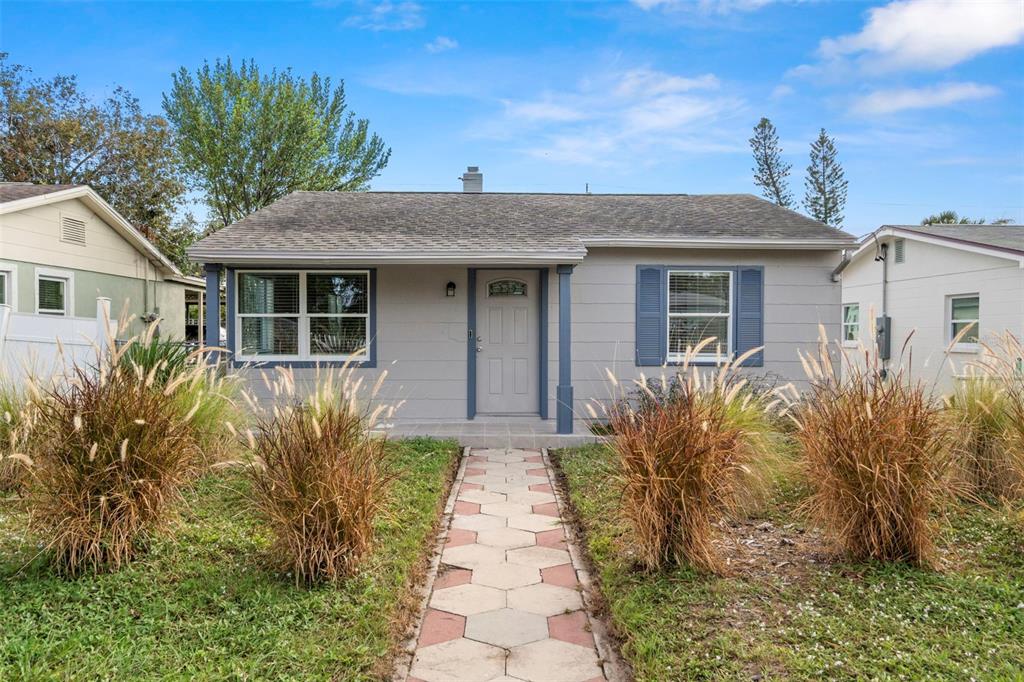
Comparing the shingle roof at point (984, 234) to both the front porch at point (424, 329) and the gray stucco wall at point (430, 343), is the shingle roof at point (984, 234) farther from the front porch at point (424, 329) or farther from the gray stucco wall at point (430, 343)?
the gray stucco wall at point (430, 343)

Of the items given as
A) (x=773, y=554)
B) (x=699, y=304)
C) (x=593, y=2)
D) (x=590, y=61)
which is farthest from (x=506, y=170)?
(x=773, y=554)

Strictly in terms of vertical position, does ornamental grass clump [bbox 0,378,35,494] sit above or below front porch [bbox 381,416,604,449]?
above

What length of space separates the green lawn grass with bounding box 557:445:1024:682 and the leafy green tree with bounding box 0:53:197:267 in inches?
813

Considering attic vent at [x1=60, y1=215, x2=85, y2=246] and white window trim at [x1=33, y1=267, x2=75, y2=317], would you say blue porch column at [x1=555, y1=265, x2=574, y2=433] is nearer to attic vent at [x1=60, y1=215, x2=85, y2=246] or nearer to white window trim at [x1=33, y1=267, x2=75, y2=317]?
white window trim at [x1=33, y1=267, x2=75, y2=317]

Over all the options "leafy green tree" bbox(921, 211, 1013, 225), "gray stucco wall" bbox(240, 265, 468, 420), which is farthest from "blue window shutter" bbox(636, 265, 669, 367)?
"leafy green tree" bbox(921, 211, 1013, 225)

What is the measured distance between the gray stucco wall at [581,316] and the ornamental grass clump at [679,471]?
5398mm

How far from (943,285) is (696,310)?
6878mm

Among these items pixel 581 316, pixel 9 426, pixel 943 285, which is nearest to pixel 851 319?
pixel 943 285

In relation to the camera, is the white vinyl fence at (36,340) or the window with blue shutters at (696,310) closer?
the white vinyl fence at (36,340)

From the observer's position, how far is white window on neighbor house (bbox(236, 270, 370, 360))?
28.9 feet

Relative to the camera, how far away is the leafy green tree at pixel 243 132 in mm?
22656

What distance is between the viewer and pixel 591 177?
744 inches

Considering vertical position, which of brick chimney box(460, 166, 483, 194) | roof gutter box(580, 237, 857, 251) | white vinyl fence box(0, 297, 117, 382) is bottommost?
white vinyl fence box(0, 297, 117, 382)

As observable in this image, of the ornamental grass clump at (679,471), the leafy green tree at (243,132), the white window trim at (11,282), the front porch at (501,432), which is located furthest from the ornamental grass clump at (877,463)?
the leafy green tree at (243,132)
